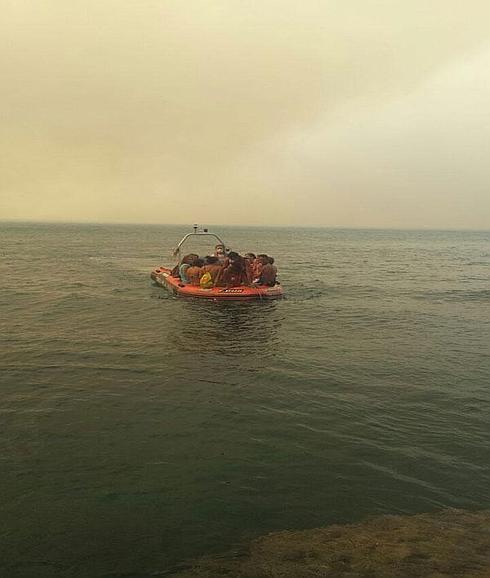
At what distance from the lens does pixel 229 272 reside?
65.9 ft

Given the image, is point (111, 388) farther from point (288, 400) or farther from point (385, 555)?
point (385, 555)

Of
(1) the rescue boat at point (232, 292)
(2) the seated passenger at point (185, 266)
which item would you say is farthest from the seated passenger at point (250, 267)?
(2) the seated passenger at point (185, 266)

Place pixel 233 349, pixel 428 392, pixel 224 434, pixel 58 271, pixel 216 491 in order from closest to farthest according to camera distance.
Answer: pixel 216 491
pixel 224 434
pixel 428 392
pixel 233 349
pixel 58 271

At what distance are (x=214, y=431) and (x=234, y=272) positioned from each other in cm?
1234

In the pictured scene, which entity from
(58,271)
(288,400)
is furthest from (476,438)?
(58,271)

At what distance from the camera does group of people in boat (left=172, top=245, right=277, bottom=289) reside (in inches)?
790

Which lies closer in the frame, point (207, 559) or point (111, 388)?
point (207, 559)

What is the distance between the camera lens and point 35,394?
9516mm

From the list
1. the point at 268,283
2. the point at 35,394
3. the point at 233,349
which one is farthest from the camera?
the point at 268,283

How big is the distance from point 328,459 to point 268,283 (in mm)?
13490

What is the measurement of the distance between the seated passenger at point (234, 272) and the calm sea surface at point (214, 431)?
3.43m

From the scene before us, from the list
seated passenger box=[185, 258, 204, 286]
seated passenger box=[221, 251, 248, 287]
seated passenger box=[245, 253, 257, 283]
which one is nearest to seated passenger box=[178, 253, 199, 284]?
seated passenger box=[185, 258, 204, 286]

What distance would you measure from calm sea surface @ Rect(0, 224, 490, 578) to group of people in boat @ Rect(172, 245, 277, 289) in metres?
3.42

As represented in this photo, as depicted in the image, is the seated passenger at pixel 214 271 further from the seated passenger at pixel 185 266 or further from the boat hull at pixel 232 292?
the seated passenger at pixel 185 266
